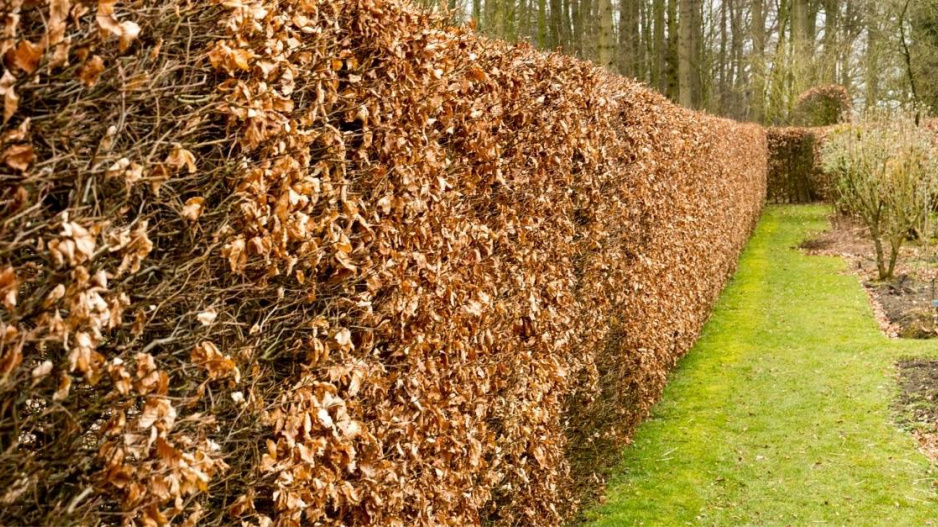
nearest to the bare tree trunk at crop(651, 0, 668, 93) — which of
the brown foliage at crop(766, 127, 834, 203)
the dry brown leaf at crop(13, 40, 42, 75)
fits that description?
the brown foliage at crop(766, 127, 834, 203)

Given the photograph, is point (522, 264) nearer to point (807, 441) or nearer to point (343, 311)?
point (343, 311)

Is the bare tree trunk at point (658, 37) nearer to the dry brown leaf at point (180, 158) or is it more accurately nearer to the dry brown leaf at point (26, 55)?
the dry brown leaf at point (180, 158)

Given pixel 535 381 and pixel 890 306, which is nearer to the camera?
pixel 535 381

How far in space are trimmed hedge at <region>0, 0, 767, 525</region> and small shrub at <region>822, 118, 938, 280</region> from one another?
10.4 meters

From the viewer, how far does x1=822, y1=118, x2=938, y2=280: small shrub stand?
1273 cm

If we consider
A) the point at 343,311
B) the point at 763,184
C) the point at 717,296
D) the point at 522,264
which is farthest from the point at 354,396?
the point at 763,184

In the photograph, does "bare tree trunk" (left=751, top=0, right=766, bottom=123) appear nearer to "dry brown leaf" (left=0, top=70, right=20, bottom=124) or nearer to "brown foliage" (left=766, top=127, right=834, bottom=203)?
"brown foliage" (left=766, top=127, right=834, bottom=203)

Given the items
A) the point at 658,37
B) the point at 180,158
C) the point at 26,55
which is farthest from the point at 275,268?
the point at 658,37

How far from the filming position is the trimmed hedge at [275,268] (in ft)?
5.29

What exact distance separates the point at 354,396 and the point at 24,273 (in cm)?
125

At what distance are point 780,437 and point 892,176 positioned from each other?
8120 mm

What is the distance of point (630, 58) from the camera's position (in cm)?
2303

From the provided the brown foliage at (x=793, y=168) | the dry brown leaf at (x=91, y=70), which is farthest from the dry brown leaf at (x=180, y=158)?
the brown foliage at (x=793, y=168)

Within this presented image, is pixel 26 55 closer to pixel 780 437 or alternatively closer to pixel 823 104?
pixel 780 437
